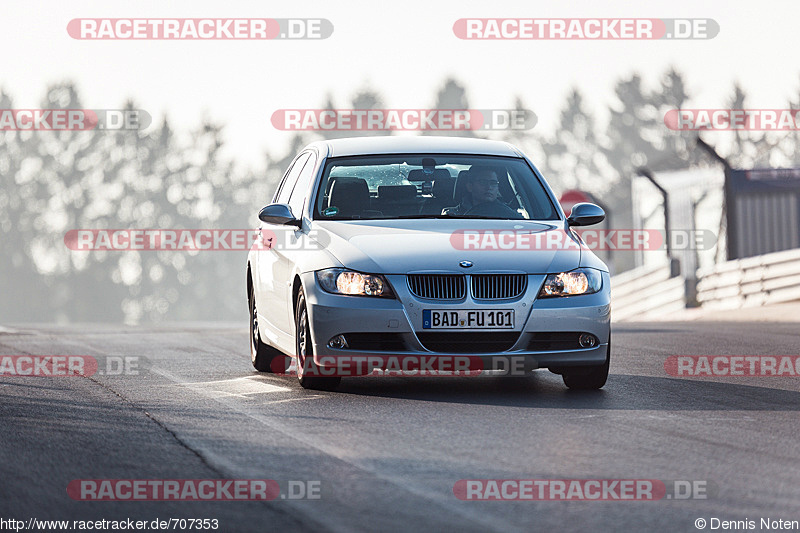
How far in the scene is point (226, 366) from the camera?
11.9 meters

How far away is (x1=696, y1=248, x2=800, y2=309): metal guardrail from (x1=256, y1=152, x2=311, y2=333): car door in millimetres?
13117

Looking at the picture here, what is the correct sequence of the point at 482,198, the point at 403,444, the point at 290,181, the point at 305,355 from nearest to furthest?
the point at 403,444 → the point at 305,355 → the point at 482,198 → the point at 290,181

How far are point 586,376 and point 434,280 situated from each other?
4.46 ft

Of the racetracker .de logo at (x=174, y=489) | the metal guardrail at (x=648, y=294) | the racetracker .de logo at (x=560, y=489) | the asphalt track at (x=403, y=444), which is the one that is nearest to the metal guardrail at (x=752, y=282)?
the metal guardrail at (x=648, y=294)

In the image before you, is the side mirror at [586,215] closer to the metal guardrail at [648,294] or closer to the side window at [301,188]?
the side window at [301,188]

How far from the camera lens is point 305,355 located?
948 cm

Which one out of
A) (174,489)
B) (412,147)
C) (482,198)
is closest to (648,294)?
(412,147)

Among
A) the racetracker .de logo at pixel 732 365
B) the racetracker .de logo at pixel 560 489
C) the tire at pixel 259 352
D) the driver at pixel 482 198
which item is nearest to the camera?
the racetracker .de logo at pixel 560 489

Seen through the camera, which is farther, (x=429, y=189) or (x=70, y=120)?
(x=70, y=120)

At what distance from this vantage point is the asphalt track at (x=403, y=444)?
5414 mm

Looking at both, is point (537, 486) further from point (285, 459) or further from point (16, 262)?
point (16, 262)

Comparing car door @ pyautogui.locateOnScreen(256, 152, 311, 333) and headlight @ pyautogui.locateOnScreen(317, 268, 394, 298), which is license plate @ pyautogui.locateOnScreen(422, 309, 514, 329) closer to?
headlight @ pyautogui.locateOnScreen(317, 268, 394, 298)

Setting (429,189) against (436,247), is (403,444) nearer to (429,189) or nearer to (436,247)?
(436,247)

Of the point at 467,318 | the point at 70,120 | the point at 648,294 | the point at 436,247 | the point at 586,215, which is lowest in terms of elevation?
the point at 648,294
